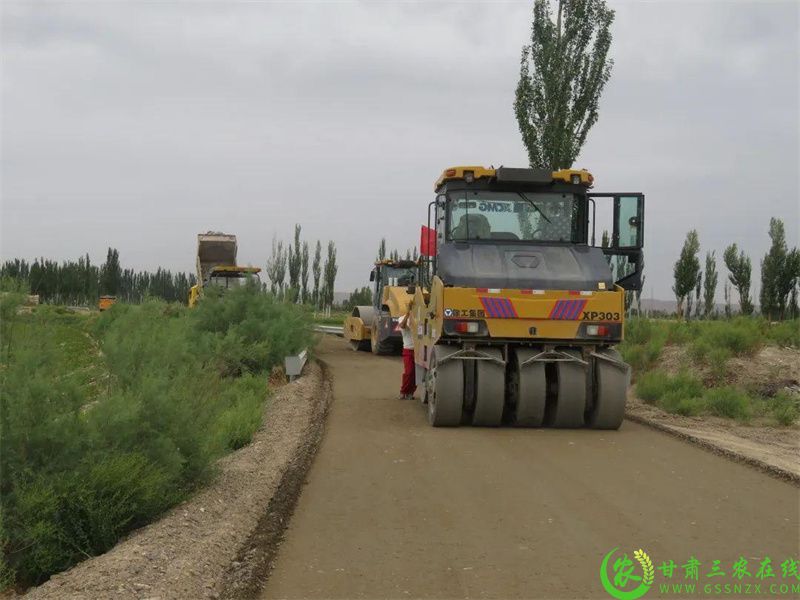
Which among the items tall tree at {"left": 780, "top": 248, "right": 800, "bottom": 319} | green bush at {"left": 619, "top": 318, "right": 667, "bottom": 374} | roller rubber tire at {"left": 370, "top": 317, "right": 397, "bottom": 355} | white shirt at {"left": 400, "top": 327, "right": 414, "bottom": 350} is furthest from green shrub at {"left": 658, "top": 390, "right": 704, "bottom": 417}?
tall tree at {"left": 780, "top": 248, "right": 800, "bottom": 319}

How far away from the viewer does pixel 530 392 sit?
1072 cm

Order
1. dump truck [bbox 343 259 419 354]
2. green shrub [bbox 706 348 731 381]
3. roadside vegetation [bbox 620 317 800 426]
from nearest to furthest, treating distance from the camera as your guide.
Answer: roadside vegetation [bbox 620 317 800 426]
green shrub [bbox 706 348 731 381]
dump truck [bbox 343 259 419 354]

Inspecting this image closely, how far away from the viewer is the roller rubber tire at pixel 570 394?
10.8m

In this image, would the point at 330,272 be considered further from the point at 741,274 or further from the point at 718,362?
the point at 718,362

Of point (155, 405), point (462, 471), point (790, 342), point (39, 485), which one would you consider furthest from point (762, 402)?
point (39, 485)

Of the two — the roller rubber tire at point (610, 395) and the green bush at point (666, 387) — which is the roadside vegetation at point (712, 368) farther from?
the roller rubber tire at point (610, 395)

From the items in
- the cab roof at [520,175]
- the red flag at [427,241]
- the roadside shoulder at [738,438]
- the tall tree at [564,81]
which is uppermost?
the tall tree at [564,81]

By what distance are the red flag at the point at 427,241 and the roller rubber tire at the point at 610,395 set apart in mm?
3006

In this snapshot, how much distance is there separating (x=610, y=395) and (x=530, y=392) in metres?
1.03

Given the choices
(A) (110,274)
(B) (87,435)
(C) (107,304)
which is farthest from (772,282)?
(A) (110,274)

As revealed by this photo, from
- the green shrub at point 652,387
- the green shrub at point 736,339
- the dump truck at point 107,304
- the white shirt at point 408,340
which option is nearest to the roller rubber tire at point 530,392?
the white shirt at point 408,340

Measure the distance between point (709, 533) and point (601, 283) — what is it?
17.1 ft

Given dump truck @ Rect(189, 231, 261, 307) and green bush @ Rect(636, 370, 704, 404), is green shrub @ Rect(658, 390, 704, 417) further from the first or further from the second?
dump truck @ Rect(189, 231, 261, 307)

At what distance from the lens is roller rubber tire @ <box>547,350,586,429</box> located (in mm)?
10773
